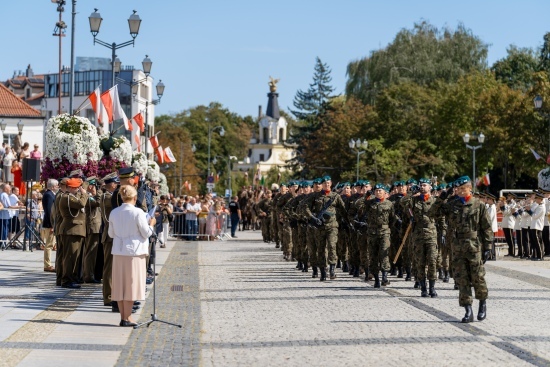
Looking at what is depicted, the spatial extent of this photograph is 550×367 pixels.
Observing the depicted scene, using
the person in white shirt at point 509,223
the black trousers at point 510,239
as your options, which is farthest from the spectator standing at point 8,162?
the black trousers at point 510,239

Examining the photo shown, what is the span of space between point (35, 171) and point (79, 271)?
32.7ft

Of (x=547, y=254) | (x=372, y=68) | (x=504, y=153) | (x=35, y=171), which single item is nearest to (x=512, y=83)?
(x=372, y=68)

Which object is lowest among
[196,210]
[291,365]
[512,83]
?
[291,365]

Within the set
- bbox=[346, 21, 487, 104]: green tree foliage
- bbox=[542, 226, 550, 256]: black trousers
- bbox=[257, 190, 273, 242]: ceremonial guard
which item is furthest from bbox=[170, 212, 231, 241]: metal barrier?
bbox=[346, 21, 487, 104]: green tree foliage

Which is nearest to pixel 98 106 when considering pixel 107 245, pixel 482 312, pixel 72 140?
pixel 72 140

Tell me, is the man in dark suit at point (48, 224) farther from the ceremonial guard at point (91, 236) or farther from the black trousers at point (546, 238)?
the black trousers at point (546, 238)

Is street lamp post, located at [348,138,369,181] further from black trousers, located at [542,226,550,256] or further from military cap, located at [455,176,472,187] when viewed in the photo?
military cap, located at [455,176,472,187]

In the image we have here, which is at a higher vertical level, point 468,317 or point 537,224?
A: point 537,224

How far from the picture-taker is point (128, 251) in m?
13.4

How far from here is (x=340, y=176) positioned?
265 ft

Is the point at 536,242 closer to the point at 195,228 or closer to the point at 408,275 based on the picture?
the point at 408,275

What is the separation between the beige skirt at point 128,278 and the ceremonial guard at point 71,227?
207 inches

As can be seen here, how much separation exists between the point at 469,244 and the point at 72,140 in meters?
12.7

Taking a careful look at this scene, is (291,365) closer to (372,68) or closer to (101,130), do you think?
(101,130)
